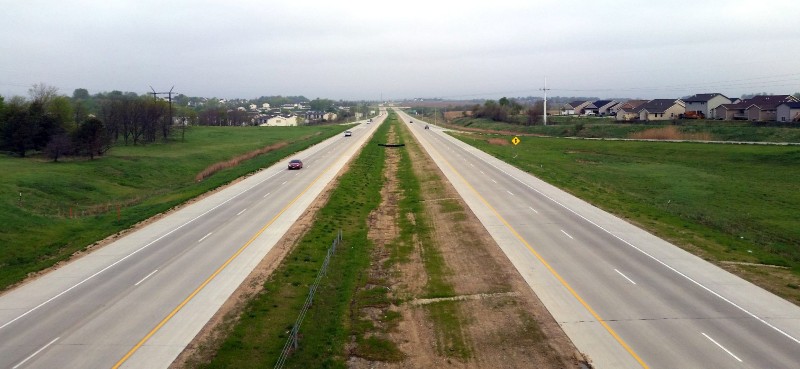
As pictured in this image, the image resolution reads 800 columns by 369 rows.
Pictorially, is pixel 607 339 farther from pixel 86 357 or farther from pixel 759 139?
pixel 759 139

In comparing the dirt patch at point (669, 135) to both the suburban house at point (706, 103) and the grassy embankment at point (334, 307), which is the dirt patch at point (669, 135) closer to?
the suburban house at point (706, 103)

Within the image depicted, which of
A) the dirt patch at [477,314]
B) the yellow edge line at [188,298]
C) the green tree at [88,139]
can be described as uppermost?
the green tree at [88,139]

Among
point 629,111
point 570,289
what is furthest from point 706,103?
point 570,289

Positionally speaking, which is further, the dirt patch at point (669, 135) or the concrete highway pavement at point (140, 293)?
the dirt patch at point (669, 135)

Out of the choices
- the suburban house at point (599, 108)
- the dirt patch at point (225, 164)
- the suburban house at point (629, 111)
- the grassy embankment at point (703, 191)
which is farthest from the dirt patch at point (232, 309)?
the suburban house at point (599, 108)

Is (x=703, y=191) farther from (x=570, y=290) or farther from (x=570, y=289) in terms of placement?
(x=570, y=290)

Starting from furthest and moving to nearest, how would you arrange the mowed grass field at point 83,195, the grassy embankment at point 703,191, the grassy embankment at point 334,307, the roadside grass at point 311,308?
the mowed grass field at point 83,195, the grassy embankment at point 703,191, the grassy embankment at point 334,307, the roadside grass at point 311,308

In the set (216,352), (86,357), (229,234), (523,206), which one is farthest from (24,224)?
(523,206)
